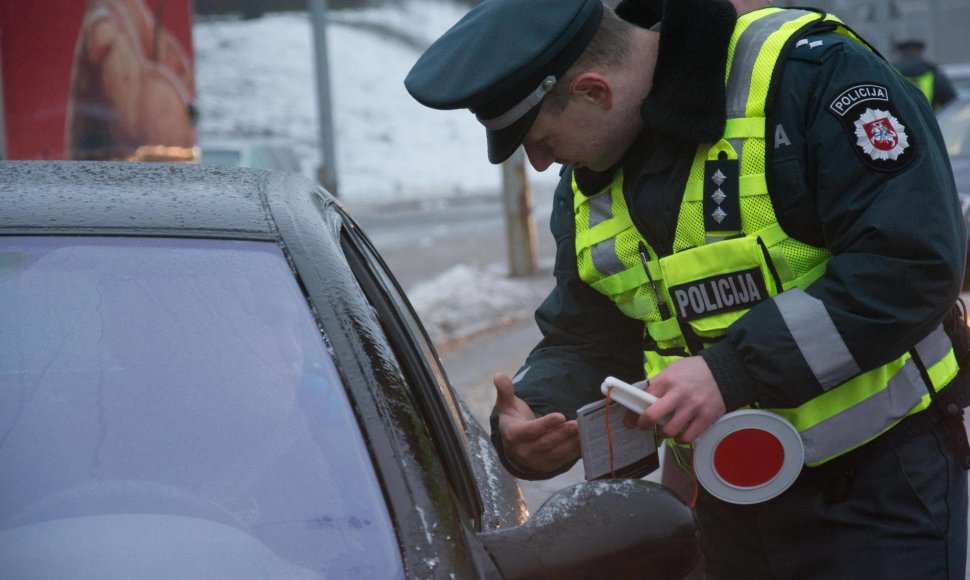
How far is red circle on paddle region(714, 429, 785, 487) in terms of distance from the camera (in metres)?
2.10

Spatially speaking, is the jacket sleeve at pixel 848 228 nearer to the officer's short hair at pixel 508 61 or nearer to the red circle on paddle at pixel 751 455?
Result: the red circle on paddle at pixel 751 455

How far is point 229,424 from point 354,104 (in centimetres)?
4541

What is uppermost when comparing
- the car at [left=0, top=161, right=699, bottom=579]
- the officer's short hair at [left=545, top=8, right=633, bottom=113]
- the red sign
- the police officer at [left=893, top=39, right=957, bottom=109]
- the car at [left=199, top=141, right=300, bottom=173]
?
the officer's short hair at [left=545, top=8, right=633, bottom=113]

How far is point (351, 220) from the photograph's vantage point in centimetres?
285

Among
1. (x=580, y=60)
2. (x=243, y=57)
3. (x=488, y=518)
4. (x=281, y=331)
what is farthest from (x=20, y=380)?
(x=243, y=57)

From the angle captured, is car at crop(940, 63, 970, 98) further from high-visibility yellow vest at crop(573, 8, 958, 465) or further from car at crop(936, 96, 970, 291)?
high-visibility yellow vest at crop(573, 8, 958, 465)

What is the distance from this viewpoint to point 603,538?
5.55 feet

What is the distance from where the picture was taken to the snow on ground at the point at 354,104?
37.7 m

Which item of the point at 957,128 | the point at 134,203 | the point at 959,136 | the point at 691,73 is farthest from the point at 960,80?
the point at 134,203

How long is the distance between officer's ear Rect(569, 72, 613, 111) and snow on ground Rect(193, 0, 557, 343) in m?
28.3

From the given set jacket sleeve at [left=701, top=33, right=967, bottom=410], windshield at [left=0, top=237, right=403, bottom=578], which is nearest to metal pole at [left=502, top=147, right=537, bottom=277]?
jacket sleeve at [left=701, top=33, right=967, bottom=410]

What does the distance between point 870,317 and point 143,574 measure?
3.49 feet

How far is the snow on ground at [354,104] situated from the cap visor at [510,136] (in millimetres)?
28226

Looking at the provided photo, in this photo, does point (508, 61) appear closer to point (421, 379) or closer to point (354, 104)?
point (421, 379)
